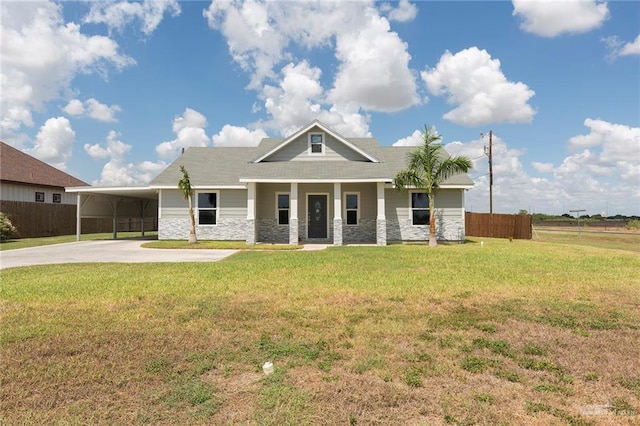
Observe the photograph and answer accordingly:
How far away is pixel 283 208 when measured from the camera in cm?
1931

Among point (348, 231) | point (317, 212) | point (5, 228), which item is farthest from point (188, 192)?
point (5, 228)

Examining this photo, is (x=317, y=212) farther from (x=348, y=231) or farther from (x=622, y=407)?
(x=622, y=407)

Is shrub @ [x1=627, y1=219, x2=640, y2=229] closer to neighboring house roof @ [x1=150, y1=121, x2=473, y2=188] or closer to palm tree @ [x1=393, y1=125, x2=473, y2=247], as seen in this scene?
neighboring house roof @ [x1=150, y1=121, x2=473, y2=188]

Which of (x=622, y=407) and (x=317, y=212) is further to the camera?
(x=317, y=212)

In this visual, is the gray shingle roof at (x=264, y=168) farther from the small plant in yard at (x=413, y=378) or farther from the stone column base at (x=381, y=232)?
the small plant in yard at (x=413, y=378)

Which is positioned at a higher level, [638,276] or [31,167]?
[31,167]

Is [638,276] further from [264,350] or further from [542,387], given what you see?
[264,350]

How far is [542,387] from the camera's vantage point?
3.36 metres

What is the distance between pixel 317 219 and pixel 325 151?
3.70 metres

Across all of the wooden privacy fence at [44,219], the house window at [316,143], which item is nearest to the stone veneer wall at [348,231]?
the house window at [316,143]

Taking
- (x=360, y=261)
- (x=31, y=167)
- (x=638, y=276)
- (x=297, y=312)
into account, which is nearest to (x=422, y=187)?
(x=360, y=261)

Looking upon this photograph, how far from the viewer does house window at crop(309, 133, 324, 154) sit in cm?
1975

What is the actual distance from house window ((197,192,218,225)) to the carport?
2.63 m

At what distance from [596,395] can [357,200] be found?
16.1 meters
